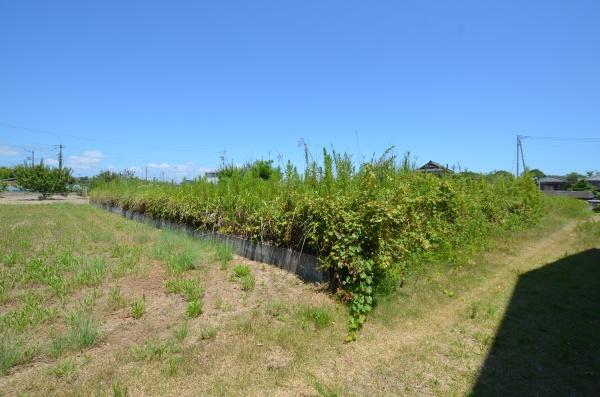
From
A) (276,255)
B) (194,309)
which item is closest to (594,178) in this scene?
(276,255)

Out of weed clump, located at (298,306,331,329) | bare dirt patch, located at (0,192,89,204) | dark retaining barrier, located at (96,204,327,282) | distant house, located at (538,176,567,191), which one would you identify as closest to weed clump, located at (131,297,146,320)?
weed clump, located at (298,306,331,329)

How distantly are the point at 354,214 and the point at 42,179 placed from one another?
31.6 m

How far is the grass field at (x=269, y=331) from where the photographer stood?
2.77 meters

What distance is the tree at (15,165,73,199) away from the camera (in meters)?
28.3

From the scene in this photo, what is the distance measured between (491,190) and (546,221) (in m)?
4.44

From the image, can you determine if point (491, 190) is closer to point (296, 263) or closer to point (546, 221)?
point (546, 221)

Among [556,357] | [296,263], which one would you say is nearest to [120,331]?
[296,263]

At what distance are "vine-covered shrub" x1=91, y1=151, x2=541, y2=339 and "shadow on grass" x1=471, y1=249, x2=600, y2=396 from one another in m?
1.23

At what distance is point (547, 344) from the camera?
3449 mm

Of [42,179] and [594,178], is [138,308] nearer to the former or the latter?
[42,179]

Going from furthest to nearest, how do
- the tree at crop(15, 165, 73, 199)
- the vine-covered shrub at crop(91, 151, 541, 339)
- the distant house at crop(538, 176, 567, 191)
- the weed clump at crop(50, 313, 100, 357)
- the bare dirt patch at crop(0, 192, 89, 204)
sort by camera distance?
1. the distant house at crop(538, 176, 567, 191)
2. the tree at crop(15, 165, 73, 199)
3. the bare dirt patch at crop(0, 192, 89, 204)
4. the vine-covered shrub at crop(91, 151, 541, 339)
5. the weed clump at crop(50, 313, 100, 357)

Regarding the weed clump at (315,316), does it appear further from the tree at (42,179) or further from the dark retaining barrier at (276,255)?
the tree at (42,179)

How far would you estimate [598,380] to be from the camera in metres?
2.86

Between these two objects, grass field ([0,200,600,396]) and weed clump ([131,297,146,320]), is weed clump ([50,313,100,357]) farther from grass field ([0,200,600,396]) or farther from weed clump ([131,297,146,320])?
weed clump ([131,297,146,320])
